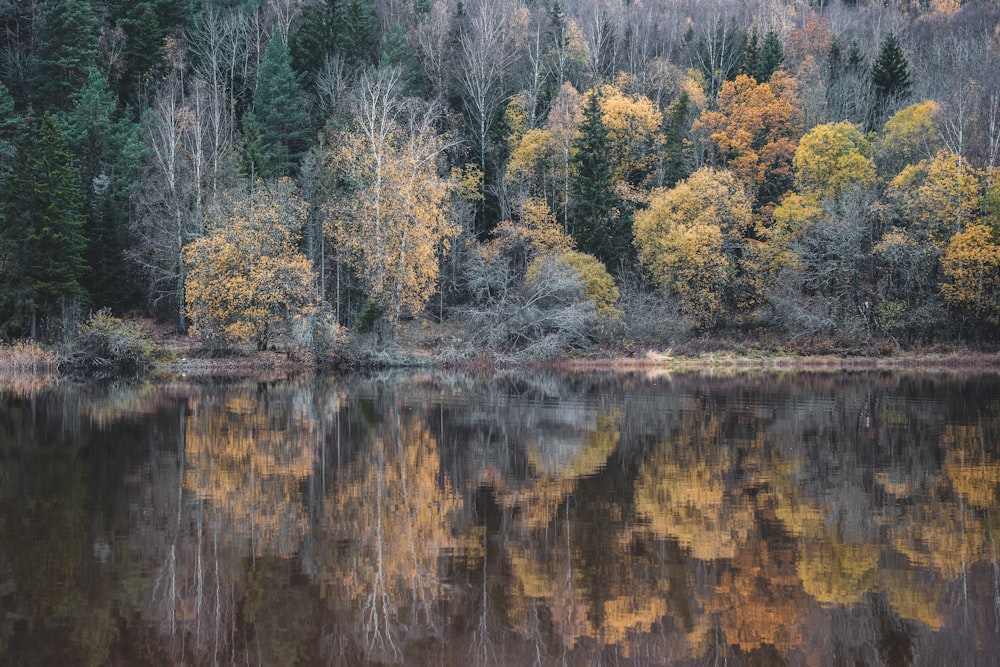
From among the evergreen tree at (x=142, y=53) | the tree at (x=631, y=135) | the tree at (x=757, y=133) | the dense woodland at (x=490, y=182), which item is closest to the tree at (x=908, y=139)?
the dense woodland at (x=490, y=182)

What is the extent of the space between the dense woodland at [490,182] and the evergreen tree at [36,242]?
0.15 m

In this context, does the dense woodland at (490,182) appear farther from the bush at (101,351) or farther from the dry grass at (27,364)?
the bush at (101,351)

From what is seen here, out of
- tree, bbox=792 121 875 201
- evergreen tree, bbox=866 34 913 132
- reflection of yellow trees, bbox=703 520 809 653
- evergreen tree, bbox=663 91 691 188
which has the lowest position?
reflection of yellow trees, bbox=703 520 809 653

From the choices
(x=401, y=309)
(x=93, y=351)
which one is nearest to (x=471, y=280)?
(x=401, y=309)

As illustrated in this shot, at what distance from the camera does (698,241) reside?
179 ft

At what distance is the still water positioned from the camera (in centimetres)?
921

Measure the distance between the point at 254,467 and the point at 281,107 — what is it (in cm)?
5672

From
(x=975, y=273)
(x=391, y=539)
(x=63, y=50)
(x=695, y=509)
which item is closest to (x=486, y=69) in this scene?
(x=63, y=50)

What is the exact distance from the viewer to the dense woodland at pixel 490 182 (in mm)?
49594

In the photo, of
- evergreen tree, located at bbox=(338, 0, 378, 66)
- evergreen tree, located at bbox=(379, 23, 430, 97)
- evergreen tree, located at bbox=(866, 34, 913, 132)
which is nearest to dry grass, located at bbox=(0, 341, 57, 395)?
evergreen tree, located at bbox=(379, 23, 430, 97)

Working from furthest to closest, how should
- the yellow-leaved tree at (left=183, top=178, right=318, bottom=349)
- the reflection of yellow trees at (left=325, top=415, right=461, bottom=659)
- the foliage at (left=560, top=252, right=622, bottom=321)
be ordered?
the foliage at (left=560, top=252, right=622, bottom=321), the yellow-leaved tree at (left=183, top=178, right=318, bottom=349), the reflection of yellow trees at (left=325, top=415, right=461, bottom=659)

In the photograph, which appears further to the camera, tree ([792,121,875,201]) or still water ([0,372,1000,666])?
tree ([792,121,875,201])

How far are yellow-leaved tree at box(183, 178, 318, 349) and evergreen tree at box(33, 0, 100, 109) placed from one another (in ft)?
101

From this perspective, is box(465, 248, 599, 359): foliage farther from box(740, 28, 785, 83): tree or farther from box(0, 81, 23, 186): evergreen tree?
box(0, 81, 23, 186): evergreen tree
